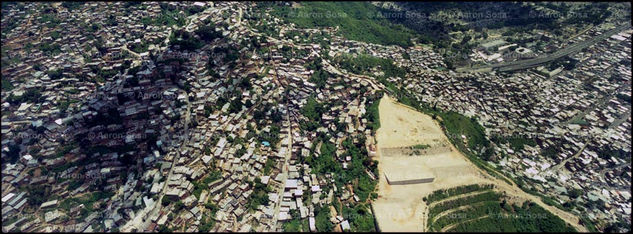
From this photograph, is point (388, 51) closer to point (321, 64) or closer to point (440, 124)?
point (321, 64)

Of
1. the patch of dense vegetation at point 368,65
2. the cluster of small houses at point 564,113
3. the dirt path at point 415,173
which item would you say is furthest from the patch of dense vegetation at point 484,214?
the patch of dense vegetation at point 368,65

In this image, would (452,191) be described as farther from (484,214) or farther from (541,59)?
(541,59)

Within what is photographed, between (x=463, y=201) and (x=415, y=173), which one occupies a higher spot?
(x=415, y=173)

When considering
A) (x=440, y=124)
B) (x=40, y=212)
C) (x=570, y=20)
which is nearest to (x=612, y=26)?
(x=570, y=20)

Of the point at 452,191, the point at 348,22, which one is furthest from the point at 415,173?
the point at 348,22

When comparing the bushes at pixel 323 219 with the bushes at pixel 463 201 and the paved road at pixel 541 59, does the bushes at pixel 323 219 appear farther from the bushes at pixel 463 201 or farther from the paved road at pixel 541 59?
the paved road at pixel 541 59

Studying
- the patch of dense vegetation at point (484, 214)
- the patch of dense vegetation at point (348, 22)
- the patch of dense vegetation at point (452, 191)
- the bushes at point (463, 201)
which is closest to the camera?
the patch of dense vegetation at point (484, 214)

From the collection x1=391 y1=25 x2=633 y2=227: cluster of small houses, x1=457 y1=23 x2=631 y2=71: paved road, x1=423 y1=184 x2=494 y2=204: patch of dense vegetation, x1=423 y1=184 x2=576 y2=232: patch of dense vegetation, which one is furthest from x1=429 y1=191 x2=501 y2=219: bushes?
x1=457 y1=23 x2=631 y2=71: paved road

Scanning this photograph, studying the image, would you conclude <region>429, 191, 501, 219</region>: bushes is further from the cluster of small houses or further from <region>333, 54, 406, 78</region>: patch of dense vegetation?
<region>333, 54, 406, 78</region>: patch of dense vegetation
